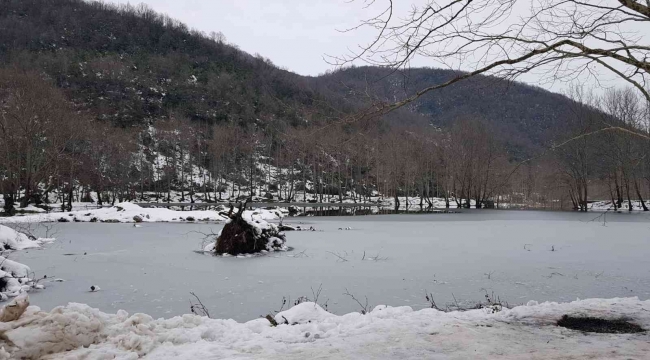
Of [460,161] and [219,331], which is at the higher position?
[460,161]

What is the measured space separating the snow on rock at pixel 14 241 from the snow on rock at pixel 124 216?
1081 cm

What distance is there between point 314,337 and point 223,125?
75614 mm

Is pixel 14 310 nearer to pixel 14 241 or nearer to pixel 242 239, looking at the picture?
pixel 242 239

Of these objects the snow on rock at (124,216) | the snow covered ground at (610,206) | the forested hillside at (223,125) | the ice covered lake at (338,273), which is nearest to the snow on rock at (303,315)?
the ice covered lake at (338,273)

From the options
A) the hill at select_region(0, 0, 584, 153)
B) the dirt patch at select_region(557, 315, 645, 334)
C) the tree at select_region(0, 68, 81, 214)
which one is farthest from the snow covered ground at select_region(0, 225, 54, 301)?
the hill at select_region(0, 0, 584, 153)

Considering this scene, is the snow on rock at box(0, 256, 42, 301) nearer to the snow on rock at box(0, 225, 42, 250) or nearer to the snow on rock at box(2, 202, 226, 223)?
the snow on rock at box(0, 225, 42, 250)

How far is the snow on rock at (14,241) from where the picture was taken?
11527 mm

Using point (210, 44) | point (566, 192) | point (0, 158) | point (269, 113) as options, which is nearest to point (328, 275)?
point (0, 158)

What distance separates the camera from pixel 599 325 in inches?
167

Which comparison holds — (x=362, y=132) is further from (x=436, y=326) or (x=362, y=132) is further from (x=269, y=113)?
(x=269, y=113)

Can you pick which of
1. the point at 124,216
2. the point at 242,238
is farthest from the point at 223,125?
the point at 242,238

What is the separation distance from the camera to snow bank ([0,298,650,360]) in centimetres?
337

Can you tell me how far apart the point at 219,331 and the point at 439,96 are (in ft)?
12.5

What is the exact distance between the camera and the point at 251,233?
11.6 metres
